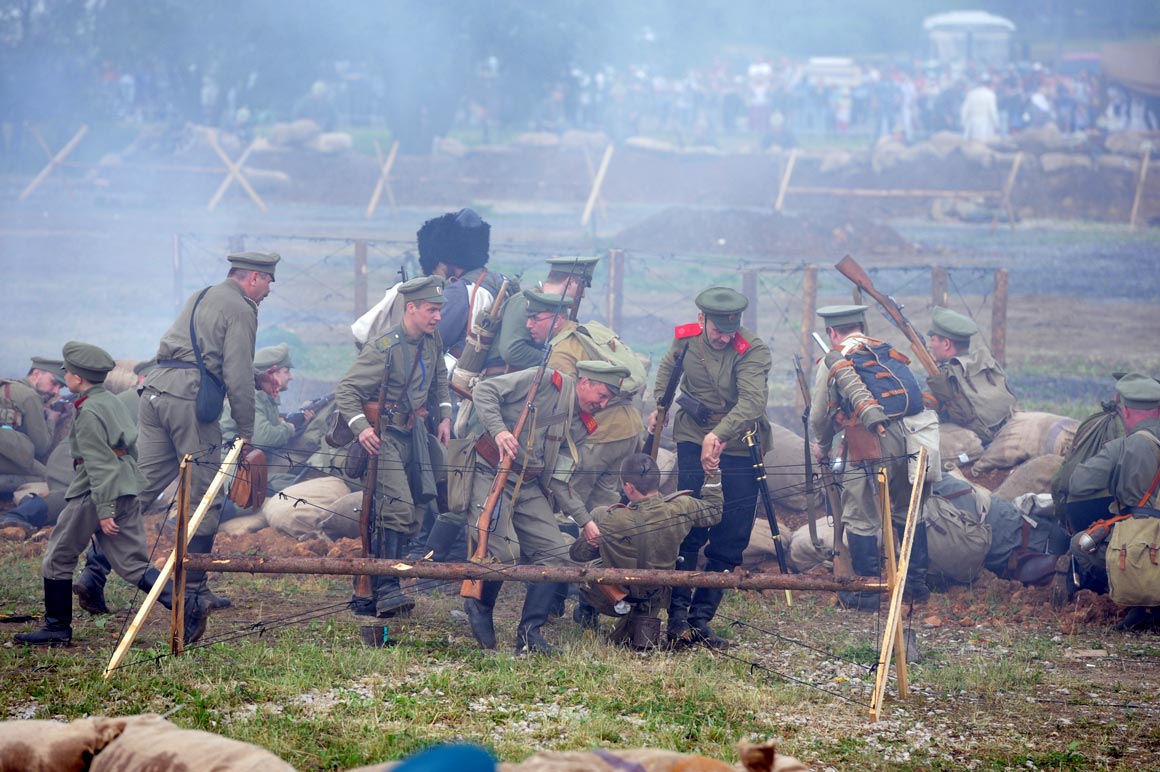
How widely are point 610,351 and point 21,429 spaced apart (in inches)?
174

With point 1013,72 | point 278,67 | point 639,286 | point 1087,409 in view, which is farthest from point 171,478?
point 1013,72

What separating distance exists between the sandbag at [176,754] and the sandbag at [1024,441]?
735 cm

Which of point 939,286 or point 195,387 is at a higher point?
point 939,286

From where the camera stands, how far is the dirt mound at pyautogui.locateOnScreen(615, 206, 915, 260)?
22375mm

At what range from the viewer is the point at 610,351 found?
820cm

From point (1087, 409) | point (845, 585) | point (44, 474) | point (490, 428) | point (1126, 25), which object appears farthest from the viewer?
point (1126, 25)

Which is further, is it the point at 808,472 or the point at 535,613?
the point at 808,472

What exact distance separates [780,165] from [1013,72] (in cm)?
1049

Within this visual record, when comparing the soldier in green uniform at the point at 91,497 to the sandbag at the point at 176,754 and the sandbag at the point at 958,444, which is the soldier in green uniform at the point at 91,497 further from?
the sandbag at the point at 958,444

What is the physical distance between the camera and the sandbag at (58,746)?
343cm

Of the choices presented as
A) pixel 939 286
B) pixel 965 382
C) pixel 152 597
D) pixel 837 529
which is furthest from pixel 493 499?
pixel 939 286

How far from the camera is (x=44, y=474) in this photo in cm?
943

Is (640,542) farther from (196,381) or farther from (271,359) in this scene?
(271,359)

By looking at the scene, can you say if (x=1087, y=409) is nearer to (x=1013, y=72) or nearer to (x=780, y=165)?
(x=780, y=165)
